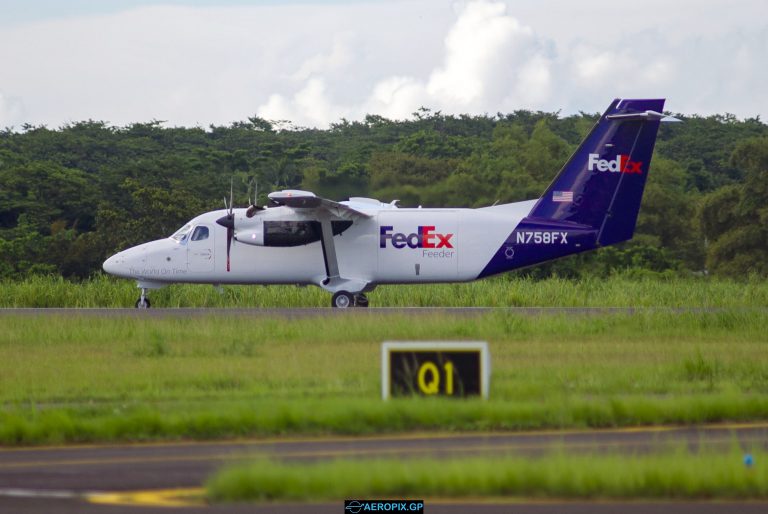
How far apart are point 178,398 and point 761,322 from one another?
12812 millimetres

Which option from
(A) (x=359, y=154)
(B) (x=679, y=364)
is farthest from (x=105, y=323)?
(A) (x=359, y=154)

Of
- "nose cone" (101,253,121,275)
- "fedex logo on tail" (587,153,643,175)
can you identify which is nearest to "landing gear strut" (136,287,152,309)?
"nose cone" (101,253,121,275)

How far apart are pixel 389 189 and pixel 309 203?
5.96m

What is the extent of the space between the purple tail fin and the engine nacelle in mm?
5717

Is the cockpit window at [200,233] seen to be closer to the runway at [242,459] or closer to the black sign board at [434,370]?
the black sign board at [434,370]

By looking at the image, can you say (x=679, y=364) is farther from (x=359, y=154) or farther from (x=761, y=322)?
(x=359, y=154)

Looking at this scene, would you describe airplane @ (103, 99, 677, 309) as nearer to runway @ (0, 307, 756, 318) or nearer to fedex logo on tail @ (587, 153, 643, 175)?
fedex logo on tail @ (587, 153, 643, 175)

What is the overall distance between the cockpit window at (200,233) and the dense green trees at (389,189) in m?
3.60

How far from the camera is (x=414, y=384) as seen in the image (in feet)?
44.1

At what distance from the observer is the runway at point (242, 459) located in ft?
28.7

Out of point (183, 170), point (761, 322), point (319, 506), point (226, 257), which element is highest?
point (183, 170)

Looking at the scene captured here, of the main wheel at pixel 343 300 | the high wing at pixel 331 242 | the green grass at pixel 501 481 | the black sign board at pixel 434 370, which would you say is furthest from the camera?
the main wheel at pixel 343 300

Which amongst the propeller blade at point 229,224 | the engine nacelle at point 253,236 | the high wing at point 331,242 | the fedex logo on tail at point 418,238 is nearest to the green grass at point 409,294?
the high wing at point 331,242

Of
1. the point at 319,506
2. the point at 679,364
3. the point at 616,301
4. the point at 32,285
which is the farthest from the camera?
the point at 32,285
